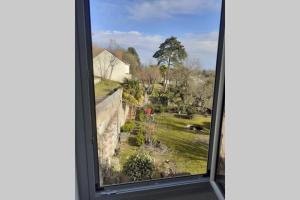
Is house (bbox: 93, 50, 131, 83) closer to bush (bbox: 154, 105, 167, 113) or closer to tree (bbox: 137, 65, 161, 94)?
tree (bbox: 137, 65, 161, 94)

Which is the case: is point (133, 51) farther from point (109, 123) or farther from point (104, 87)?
point (109, 123)

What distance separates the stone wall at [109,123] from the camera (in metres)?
1.27

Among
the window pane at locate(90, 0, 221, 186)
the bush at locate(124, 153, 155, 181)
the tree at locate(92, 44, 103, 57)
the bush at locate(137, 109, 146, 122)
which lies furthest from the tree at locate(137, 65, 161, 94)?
the bush at locate(124, 153, 155, 181)

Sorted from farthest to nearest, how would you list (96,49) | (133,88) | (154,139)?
(154,139) → (133,88) → (96,49)

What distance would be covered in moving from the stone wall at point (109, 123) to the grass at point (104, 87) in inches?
1.0

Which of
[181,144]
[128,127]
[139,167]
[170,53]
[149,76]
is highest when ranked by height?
[170,53]

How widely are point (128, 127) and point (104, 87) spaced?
10.0 inches

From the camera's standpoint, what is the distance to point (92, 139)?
1.28 metres

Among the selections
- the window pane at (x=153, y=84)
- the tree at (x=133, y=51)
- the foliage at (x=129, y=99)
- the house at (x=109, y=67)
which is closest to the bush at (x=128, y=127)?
the window pane at (x=153, y=84)

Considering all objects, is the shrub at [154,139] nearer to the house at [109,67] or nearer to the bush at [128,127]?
the bush at [128,127]

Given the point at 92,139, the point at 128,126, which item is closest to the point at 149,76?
the point at 128,126

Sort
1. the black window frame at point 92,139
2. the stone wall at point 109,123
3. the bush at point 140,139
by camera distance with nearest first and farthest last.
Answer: the black window frame at point 92,139 < the stone wall at point 109,123 < the bush at point 140,139
